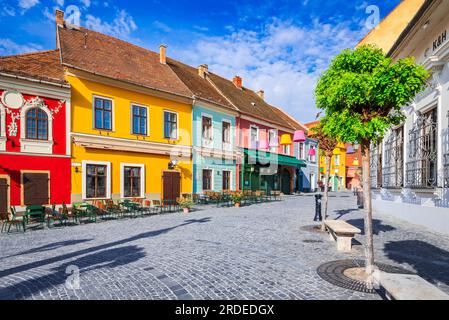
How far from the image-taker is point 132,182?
16.1 m

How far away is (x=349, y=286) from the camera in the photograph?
4426 mm

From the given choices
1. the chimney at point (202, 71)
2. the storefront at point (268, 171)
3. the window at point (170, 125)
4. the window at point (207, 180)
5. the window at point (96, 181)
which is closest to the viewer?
the window at point (96, 181)

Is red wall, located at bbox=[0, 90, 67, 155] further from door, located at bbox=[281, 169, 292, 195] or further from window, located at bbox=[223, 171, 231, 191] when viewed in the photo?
door, located at bbox=[281, 169, 292, 195]

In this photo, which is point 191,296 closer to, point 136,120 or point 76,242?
point 76,242

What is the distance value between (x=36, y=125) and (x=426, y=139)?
53.8 ft

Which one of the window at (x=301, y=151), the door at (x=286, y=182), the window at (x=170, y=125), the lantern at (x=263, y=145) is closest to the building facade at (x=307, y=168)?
the window at (x=301, y=151)

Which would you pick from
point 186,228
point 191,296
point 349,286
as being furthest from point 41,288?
point 186,228

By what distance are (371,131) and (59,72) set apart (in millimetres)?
14680

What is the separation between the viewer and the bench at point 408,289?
10.4ft

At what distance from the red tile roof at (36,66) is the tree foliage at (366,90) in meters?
13.2

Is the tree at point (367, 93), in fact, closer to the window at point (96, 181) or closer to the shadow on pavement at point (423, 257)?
the shadow on pavement at point (423, 257)

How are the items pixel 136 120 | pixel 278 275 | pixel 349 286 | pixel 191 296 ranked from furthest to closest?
pixel 136 120
pixel 278 275
pixel 349 286
pixel 191 296

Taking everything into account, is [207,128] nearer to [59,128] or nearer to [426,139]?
[59,128]

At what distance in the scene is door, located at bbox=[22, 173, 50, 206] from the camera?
1246 centimetres
